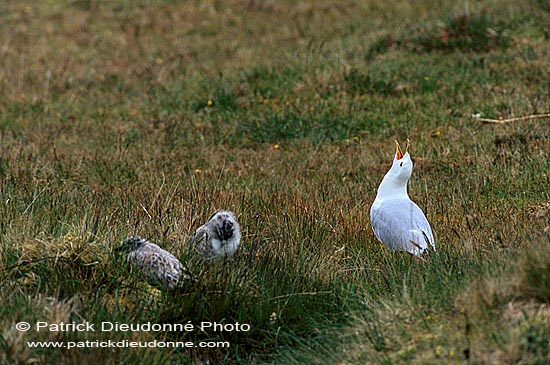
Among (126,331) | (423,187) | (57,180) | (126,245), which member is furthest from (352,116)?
(126,331)

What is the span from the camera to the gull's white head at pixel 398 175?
19.6 feet

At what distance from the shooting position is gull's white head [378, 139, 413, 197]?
5961mm

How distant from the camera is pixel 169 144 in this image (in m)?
9.98

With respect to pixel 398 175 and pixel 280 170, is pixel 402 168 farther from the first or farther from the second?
pixel 280 170

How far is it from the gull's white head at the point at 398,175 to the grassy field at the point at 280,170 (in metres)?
0.46

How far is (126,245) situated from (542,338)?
103 inches

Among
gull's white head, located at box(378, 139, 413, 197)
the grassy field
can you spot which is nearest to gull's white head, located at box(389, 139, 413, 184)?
gull's white head, located at box(378, 139, 413, 197)

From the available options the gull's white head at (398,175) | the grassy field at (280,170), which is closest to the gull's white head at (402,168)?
the gull's white head at (398,175)

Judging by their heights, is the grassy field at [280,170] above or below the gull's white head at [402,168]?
below

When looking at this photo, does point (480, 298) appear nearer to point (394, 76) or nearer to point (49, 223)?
point (49, 223)

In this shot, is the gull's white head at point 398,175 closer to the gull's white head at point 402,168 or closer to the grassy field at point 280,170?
the gull's white head at point 402,168

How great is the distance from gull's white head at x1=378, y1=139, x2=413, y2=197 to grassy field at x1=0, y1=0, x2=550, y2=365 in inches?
18.2

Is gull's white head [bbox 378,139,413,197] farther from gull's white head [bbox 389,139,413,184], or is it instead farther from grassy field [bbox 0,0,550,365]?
grassy field [bbox 0,0,550,365]

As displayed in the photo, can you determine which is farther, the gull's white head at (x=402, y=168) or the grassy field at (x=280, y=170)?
the gull's white head at (x=402, y=168)
